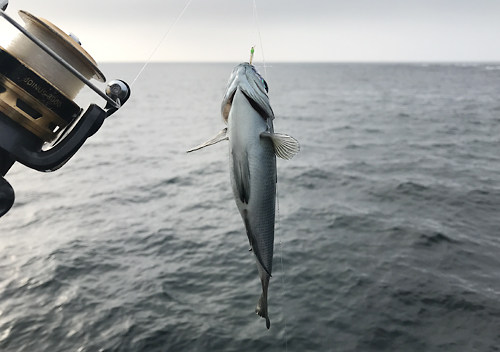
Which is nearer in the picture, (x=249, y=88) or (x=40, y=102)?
(x=249, y=88)

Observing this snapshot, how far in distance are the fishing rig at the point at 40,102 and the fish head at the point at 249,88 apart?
0.84 meters

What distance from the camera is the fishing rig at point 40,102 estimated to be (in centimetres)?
A: 259

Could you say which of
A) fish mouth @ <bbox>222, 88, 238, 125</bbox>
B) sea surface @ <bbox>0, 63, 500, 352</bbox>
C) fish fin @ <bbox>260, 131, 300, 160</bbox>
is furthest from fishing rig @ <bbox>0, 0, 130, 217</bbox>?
sea surface @ <bbox>0, 63, 500, 352</bbox>

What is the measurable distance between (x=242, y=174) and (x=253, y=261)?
625cm

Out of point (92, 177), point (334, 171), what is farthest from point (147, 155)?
point (334, 171)

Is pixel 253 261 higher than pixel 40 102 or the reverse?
the reverse

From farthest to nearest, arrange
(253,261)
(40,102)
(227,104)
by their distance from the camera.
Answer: (253,261)
(40,102)
(227,104)

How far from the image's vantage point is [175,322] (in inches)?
256

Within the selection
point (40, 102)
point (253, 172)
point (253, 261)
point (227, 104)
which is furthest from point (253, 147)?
point (253, 261)

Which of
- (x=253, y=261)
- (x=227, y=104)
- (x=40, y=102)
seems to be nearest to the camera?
(x=227, y=104)

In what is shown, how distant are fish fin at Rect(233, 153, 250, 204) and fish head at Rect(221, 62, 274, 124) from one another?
325 mm

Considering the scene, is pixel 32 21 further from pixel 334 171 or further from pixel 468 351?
pixel 334 171

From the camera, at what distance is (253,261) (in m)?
8.46

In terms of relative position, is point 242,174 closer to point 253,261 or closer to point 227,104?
point 227,104
